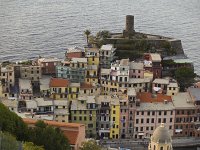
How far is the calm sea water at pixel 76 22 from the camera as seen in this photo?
7844 cm

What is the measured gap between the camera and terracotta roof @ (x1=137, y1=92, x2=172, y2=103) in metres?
53.0

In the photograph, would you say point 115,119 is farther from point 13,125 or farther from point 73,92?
point 13,125

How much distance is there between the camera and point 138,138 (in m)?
52.6

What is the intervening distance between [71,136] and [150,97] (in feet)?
44.6

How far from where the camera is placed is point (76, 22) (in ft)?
300

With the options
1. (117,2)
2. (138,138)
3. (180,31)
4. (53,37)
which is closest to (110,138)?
(138,138)

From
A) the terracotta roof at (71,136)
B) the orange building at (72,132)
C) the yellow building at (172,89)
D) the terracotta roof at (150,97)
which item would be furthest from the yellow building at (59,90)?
the terracotta roof at (71,136)

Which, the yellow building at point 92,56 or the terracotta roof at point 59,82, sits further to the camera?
the yellow building at point 92,56

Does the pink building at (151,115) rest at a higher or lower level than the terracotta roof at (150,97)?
lower

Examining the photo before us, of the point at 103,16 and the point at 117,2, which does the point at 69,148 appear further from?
the point at 117,2

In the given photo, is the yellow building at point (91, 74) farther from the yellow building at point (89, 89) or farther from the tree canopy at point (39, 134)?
the tree canopy at point (39, 134)

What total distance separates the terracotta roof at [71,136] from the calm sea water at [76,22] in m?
32.4

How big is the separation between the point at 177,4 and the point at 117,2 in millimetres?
12006

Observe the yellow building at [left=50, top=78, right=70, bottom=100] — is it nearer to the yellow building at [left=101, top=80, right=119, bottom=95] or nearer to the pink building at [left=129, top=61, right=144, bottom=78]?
the yellow building at [left=101, top=80, right=119, bottom=95]
